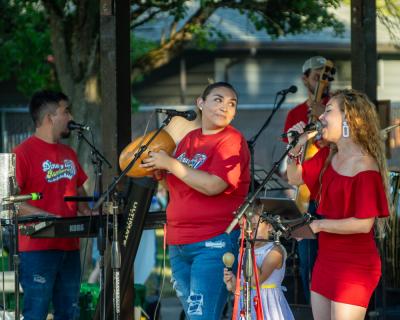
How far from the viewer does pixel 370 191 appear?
16.5 ft

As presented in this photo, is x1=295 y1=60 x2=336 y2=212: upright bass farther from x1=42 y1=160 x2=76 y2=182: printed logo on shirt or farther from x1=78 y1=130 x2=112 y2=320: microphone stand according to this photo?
x1=42 y1=160 x2=76 y2=182: printed logo on shirt

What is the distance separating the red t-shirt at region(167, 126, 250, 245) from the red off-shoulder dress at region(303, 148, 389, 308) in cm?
61

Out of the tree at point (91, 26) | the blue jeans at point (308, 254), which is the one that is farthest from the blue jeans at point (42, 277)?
the tree at point (91, 26)

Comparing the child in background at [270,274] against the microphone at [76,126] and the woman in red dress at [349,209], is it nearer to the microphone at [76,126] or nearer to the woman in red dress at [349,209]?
the woman in red dress at [349,209]

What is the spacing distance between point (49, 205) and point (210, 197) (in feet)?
5.52

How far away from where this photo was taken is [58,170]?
6.74 m

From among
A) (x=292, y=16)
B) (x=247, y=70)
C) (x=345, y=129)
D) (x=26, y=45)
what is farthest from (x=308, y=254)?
(x=247, y=70)

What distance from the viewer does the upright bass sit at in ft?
22.0

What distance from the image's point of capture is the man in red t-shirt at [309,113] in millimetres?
6973

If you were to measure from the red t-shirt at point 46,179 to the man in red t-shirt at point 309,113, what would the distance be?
5.64ft

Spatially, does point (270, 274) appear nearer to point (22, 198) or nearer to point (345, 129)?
point (345, 129)

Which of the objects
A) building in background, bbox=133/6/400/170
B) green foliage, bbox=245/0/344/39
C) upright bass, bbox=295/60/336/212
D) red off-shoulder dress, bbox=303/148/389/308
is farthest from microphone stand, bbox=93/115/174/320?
building in background, bbox=133/6/400/170

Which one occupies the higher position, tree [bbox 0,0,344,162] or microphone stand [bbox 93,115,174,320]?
tree [bbox 0,0,344,162]

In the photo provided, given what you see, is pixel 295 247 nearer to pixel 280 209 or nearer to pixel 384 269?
pixel 384 269
